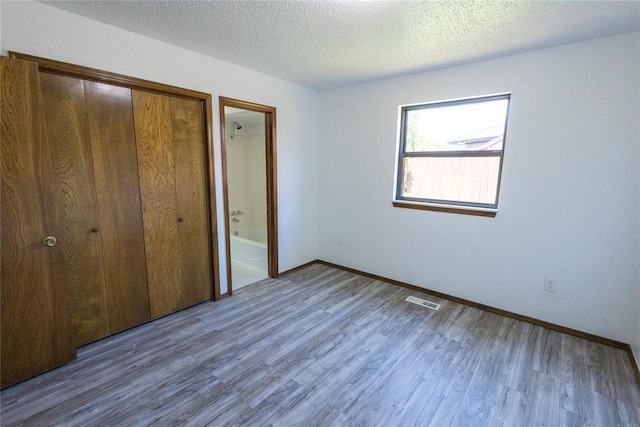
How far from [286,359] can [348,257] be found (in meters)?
2.00

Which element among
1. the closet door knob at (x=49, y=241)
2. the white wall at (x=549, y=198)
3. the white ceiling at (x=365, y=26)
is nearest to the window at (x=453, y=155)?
the white wall at (x=549, y=198)

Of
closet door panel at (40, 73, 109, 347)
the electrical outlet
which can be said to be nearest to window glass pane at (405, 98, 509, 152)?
the electrical outlet

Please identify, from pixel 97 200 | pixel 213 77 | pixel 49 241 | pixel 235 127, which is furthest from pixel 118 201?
pixel 235 127

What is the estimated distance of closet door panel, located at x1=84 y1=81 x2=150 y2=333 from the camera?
213 cm

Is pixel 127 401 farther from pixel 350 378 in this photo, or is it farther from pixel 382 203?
pixel 382 203

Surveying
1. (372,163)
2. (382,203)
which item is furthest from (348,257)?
(372,163)

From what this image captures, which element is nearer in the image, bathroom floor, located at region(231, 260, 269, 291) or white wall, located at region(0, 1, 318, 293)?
white wall, located at region(0, 1, 318, 293)

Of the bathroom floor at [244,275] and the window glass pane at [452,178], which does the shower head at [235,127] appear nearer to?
the bathroom floor at [244,275]

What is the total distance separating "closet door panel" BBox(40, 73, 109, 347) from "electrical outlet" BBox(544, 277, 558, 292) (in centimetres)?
376

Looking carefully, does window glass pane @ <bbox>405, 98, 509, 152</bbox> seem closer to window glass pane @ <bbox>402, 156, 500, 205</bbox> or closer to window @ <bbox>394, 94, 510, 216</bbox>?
window @ <bbox>394, 94, 510, 216</bbox>

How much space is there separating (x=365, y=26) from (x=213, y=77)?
1.53 meters

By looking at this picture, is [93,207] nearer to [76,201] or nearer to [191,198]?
[76,201]

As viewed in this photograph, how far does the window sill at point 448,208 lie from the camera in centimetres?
274

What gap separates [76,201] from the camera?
6.78 feet
